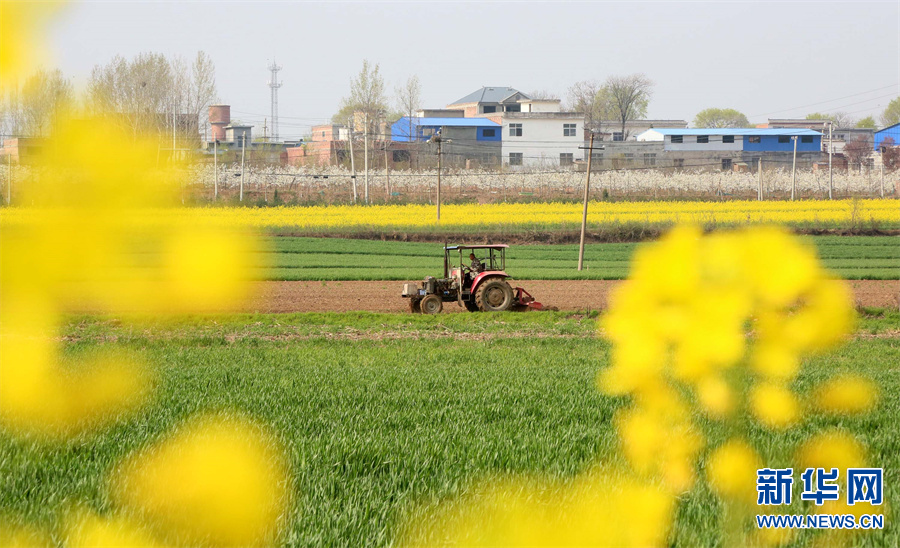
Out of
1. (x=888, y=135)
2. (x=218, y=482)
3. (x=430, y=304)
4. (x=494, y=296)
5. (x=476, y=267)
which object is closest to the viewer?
(x=218, y=482)

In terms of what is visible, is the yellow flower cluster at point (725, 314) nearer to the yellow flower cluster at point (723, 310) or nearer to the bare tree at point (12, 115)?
the yellow flower cluster at point (723, 310)

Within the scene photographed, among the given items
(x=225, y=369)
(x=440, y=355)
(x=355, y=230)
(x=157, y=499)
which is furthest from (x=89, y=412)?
(x=355, y=230)

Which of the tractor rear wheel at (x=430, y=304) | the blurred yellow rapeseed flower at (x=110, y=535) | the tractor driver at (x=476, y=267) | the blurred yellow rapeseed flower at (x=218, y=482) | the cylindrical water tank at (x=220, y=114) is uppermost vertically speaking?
the cylindrical water tank at (x=220, y=114)

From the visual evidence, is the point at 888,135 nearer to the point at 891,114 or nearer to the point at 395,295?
the point at 891,114

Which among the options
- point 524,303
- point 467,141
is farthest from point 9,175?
point 467,141

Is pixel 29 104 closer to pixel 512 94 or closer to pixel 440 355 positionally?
pixel 440 355

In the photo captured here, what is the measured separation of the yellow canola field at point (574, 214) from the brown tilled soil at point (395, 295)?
16848mm

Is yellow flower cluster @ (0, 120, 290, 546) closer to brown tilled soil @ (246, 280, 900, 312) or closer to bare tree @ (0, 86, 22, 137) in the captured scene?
bare tree @ (0, 86, 22, 137)

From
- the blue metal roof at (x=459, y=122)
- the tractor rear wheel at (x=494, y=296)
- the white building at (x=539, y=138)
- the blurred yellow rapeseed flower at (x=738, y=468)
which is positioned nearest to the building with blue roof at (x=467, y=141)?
the blue metal roof at (x=459, y=122)

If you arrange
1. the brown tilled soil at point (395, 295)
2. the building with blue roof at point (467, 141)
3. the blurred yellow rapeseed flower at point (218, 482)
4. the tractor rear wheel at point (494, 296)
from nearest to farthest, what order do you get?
the blurred yellow rapeseed flower at point (218, 482)
the tractor rear wheel at point (494, 296)
the brown tilled soil at point (395, 295)
the building with blue roof at point (467, 141)

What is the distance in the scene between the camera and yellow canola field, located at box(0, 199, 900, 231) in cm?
4503

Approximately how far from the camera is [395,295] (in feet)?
79.5

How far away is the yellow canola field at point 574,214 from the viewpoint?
1773 inches

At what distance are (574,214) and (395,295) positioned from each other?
2708 centimetres
